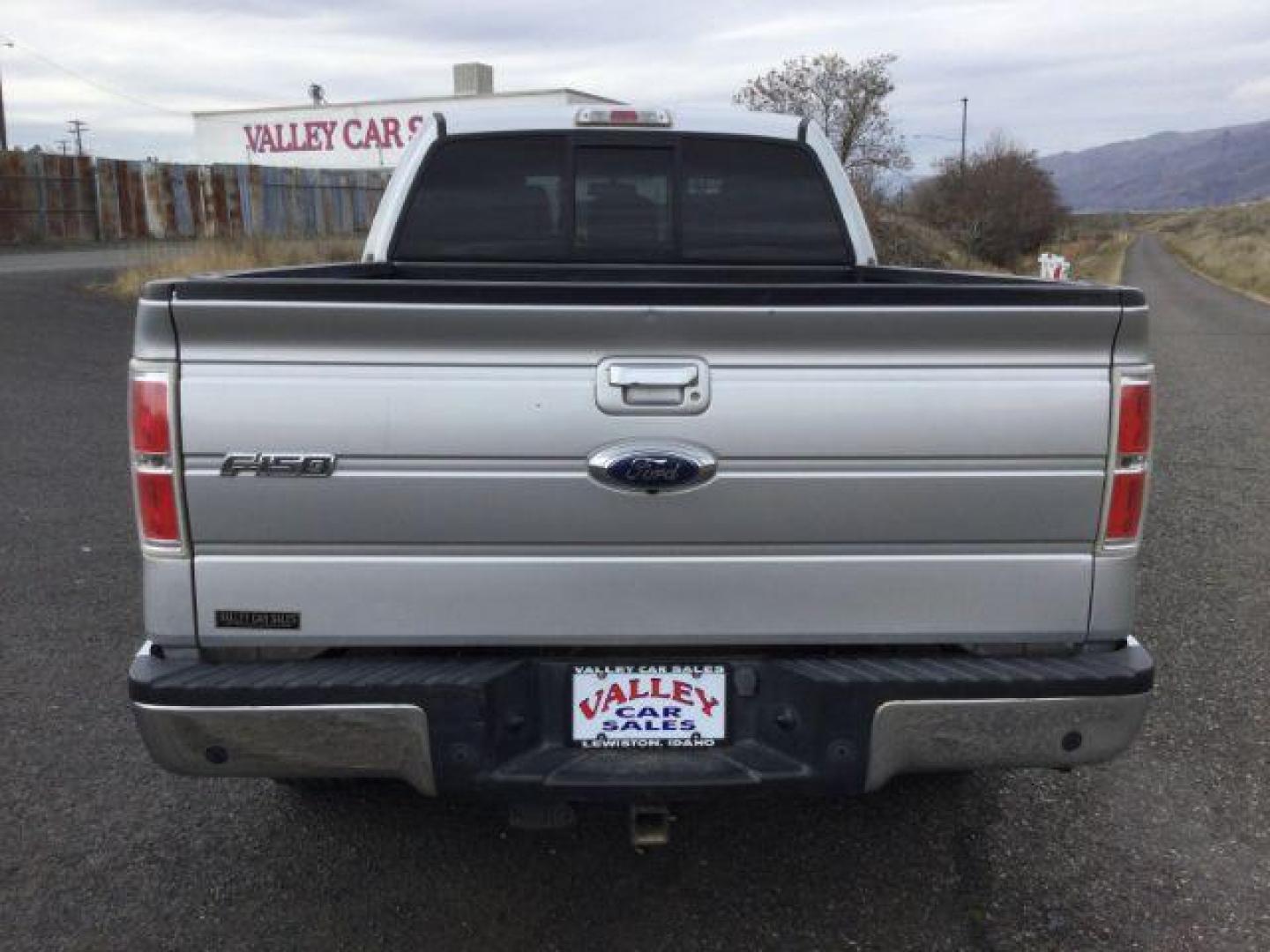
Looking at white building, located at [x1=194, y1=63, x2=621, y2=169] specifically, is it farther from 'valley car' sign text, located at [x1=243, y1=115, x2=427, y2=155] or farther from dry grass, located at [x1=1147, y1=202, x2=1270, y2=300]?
dry grass, located at [x1=1147, y1=202, x2=1270, y2=300]

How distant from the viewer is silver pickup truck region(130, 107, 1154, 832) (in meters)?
2.34

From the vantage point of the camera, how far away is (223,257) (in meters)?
17.6

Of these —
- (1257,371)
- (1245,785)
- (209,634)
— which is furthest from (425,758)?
(1257,371)

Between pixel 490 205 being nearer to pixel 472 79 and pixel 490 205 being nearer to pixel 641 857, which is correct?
pixel 641 857

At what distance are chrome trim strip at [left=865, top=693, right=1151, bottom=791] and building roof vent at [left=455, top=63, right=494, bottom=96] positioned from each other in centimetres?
4239

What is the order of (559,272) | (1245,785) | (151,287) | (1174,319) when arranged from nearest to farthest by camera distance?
(151,287)
(1245,785)
(559,272)
(1174,319)

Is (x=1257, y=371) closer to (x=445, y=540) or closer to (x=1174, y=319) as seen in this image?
(x=1174, y=319)

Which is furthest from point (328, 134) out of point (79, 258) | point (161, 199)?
point (79, 258)

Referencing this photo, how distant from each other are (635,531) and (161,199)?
34.1m

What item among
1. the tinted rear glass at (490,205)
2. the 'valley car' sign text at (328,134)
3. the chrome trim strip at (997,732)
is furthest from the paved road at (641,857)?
the 'valley car' sign text at (328,134)

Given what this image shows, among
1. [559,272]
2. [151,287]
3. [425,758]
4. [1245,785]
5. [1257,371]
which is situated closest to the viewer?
[151,287]

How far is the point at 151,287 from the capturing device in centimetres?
232

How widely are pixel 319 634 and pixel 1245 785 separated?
2950 mm

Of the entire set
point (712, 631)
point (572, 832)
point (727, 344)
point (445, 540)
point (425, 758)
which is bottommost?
point (572, 832)
